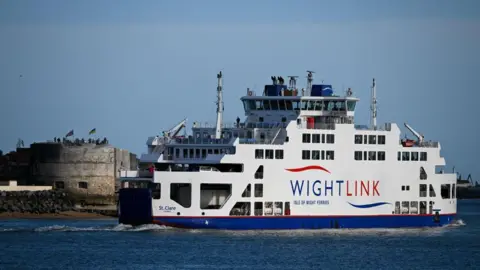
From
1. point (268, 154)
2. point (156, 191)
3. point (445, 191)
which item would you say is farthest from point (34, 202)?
point (445, 191)

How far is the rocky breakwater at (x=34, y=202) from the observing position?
77312mm

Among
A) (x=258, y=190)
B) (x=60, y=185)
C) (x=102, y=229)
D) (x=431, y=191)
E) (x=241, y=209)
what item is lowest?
(x=102, y=229)

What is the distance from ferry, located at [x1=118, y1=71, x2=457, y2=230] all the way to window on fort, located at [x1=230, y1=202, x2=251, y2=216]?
5 centimetres

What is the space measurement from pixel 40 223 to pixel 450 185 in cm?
2075

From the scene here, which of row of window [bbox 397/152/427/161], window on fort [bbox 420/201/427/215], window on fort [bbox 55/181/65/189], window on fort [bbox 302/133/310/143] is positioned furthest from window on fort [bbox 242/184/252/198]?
window on fort [bbox 55/181/65/189]

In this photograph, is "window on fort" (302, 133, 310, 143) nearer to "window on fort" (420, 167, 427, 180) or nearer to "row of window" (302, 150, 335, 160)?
"row of window" (302, 150, 335, 160)

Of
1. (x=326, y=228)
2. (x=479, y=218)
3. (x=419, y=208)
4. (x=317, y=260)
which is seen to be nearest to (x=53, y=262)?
(x=317, y=260)

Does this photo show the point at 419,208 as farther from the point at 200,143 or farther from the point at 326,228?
the point at 200,143

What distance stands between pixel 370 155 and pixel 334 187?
2.58 metres

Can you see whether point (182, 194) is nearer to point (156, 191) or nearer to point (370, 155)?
point (156, 191)

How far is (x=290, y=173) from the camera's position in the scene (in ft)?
199

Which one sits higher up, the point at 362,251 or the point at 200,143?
the point at 200,143

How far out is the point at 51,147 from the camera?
264ft

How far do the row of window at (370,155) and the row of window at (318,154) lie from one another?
1475 millimetres
